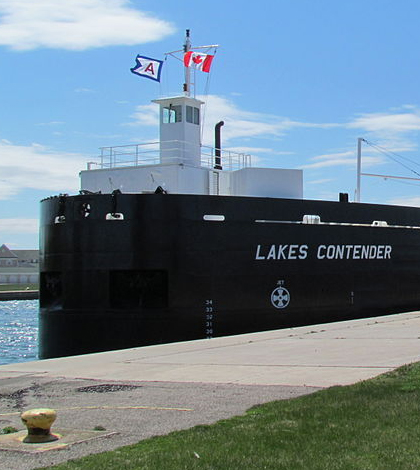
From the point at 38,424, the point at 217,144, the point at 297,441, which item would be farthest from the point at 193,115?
the point at 297,441

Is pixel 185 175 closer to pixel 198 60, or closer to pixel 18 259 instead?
pixel 198 60

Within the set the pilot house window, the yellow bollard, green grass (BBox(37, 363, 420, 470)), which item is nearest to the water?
the pilot house window

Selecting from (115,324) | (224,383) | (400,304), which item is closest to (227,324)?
(115,324)

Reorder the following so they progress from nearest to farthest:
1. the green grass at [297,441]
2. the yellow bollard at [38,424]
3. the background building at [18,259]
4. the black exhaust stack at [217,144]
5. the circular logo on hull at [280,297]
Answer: the green grass at [297,441]
the yellow bollard at [38,424]
the circular logo on hull at [280,297]
the black exhaust stack at [217,144]
the background building at [18,259]

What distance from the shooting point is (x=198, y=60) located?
17.5 m

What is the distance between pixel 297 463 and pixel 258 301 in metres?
9.70

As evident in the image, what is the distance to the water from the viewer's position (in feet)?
56.5

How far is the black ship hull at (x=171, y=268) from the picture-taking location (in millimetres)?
12625

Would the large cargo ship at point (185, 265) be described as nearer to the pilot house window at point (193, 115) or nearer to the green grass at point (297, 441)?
the pilot house window at point (193, 115)

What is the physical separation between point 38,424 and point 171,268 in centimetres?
813

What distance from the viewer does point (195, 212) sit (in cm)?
1279

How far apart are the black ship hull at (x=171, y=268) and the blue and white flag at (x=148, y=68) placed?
5.11 metres

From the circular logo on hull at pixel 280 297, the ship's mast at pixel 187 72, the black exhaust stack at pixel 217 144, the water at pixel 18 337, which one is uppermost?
the ship's mast at pixel 187 72

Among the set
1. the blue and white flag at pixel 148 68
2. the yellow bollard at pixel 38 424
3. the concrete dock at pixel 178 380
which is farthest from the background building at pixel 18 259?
the yellow bollard at pixel 38 424
